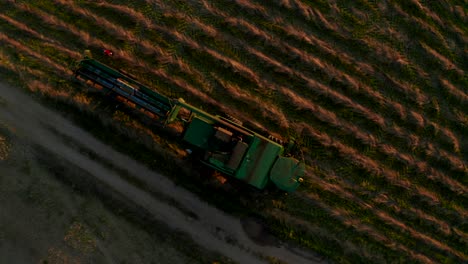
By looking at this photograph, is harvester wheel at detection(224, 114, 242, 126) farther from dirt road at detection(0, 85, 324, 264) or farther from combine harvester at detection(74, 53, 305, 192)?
dirt road at detection(0, 85, 324, 264)

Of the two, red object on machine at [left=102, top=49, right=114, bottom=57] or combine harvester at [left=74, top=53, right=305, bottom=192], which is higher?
red object on machine at [left=102, top=49, right=114, bottom=57]

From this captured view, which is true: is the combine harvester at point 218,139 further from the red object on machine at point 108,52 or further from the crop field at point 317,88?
the crop field at point 317,88

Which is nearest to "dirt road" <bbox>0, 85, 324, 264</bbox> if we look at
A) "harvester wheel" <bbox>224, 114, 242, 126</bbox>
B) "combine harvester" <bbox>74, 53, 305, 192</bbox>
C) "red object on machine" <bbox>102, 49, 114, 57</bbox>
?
"combine harvester" <bbox>74, 53, 305, 192</bbox>

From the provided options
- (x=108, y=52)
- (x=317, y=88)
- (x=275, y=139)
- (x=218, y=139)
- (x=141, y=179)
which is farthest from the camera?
(x=317, y=88)

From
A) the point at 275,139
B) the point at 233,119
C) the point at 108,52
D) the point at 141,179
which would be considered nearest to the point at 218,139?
the point at 233,119

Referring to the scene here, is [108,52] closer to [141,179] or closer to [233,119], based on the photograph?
[141,179]

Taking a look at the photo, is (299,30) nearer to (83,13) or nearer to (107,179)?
(83,13)
